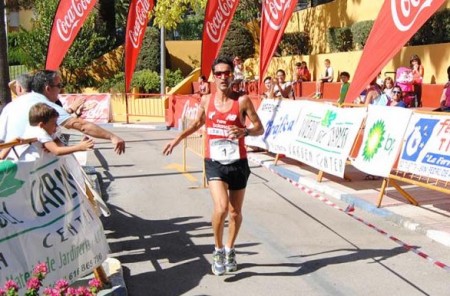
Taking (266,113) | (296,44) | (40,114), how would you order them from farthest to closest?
(296,44)
(266,113)
(40,114)

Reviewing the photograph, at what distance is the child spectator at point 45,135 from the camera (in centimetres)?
486

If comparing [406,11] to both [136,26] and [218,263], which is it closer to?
[218,263]

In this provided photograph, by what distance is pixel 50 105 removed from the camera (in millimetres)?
5285

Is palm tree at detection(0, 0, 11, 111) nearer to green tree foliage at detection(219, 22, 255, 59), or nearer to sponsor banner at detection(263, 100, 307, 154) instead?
sponsor banner at detection(263, 100, 307, 154)

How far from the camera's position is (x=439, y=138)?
7730mm

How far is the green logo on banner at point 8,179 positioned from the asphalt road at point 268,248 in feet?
5.44

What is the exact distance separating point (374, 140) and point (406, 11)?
74.9 inches

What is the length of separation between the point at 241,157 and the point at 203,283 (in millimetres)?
1260

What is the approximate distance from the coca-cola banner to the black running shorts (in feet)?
29.9

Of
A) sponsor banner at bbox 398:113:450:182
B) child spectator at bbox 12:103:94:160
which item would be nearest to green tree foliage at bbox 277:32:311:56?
sponsor banner at bbox 398:113:450:182

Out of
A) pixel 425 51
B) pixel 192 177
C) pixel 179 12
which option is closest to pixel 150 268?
pixel 192 177

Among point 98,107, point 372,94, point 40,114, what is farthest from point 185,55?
point 40,114

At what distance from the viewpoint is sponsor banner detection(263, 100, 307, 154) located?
11.5 metres

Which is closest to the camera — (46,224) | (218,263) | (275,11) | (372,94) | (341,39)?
(46,224)
